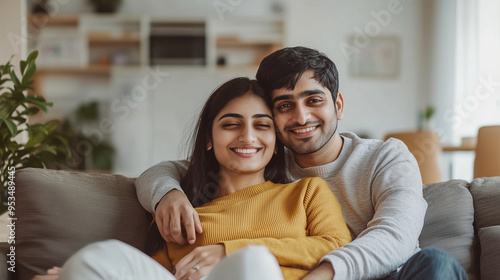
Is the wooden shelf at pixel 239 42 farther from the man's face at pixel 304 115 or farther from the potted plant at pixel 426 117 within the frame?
the man's face at pixel 304 115

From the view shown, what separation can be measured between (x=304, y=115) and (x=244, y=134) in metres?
0.20

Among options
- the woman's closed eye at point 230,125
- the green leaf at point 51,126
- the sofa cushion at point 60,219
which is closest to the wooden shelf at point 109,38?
the green leaf at point 51,126

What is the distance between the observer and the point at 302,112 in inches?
64.0

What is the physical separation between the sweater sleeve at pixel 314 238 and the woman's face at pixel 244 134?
0.53ft

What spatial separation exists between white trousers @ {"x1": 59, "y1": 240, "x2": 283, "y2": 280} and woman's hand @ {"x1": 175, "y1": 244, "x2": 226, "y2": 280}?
0.61 feet

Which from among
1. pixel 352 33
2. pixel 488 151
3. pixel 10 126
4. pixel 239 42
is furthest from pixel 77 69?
pixel 488 151

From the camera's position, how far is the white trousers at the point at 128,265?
1.04 metres

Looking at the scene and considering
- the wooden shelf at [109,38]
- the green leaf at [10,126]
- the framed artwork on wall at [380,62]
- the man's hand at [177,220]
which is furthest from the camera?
the framed artwork on wall at [380,62]

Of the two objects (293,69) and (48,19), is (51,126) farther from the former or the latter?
(48,19)

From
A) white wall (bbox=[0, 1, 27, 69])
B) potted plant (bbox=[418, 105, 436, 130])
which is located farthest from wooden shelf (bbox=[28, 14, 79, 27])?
potted plant (bbox=[418, 105, 436, 130])

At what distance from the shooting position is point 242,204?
1.50 m

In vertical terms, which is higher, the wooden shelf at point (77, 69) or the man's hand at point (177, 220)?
the wooden shelf at point (77, 69)

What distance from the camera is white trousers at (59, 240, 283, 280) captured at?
1.04m

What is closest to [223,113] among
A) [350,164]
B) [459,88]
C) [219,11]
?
[350,164]
